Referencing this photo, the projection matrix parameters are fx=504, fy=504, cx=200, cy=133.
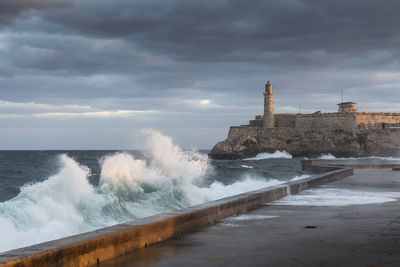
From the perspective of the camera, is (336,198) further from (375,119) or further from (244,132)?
(375,119)

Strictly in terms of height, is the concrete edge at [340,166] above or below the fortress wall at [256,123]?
below

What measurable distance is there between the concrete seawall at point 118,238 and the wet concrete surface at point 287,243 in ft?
0.47

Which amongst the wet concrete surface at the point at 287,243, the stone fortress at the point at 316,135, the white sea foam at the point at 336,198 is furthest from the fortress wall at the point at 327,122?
the wet concrete surface at the point at 287,243

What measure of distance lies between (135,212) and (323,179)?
5.82 metres

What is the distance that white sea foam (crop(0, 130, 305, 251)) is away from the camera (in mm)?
11312

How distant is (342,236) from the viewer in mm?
6207

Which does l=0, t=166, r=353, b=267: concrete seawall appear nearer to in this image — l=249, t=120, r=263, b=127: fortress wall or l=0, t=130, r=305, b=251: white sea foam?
l=0, t=130, r=305, b=251: white sea foam

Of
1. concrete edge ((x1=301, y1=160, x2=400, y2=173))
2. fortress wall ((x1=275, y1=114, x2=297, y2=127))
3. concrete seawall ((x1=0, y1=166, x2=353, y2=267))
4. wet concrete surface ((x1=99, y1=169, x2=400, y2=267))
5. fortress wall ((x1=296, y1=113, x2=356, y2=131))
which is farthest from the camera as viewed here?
fortress wall ((x1=275, y1=114, x2=297, y2=127))

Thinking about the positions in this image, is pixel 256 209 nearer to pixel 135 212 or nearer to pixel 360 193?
pixel 360 193

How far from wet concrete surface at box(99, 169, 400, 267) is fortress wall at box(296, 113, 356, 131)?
7256 cm

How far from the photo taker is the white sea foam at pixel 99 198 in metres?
11.3

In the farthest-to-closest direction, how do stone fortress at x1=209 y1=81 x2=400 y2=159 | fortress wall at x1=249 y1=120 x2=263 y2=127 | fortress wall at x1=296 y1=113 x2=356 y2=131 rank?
fortress wall at x1=249 y1=120 x2=263 y2=127 → fortress wall at x1=296 y1=113 x2=356 y2=131 → stone fortress at x1=209 y1=81 x2=400 y2=159

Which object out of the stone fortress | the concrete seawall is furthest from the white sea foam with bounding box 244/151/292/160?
the concrete seawall

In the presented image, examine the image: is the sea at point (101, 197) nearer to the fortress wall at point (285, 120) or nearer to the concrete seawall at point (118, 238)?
the concrete seawall at point (118, 238)
